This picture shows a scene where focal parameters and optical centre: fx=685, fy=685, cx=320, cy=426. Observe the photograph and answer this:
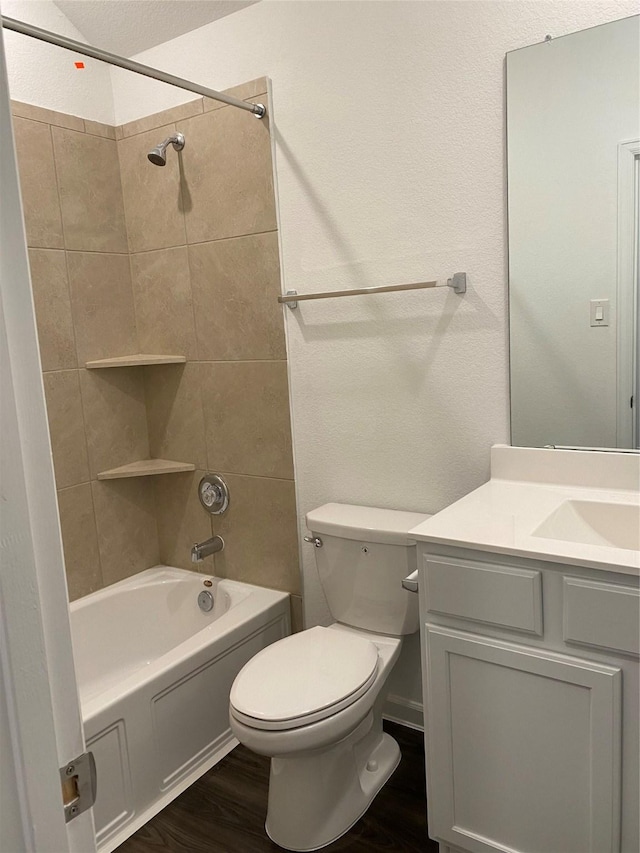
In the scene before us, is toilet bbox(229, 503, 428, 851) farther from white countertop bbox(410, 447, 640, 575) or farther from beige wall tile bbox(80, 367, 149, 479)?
beige wall tile bbox(80, 367, 149, 479)

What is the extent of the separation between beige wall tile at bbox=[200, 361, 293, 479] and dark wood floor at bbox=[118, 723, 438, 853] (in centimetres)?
100

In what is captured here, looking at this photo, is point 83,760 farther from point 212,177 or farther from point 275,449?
point 212,177

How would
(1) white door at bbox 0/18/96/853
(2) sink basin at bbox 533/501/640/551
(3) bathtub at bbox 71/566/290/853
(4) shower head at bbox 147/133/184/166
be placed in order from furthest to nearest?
(4) shower head at bbox 147/133/184/166
(3) bathtub at bbox 71/566/290/853
(2) sink basin at bbox 533/501/640/551
(1) white door at bbox 0/18/96/853

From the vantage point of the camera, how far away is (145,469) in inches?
105

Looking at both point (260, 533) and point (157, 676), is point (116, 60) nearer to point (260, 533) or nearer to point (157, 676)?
point (260, 533)

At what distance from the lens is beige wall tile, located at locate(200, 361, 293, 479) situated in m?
2.44

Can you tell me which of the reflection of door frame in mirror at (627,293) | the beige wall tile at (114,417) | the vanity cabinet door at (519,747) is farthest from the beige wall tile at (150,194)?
the vanity cabinet door at (519,747)

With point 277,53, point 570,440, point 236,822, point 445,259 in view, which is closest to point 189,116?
point 277,53

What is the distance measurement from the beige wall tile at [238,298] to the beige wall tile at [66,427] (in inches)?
19.5

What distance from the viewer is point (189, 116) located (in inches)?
96.1

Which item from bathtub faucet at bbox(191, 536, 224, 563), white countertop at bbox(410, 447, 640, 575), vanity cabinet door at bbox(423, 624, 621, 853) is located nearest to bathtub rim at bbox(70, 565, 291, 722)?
bathtub faucet at bbox(191, 536, 224, 563)

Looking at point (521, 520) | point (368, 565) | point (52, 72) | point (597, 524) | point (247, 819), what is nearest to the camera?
point (521, 520)

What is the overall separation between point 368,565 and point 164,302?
4.29ft

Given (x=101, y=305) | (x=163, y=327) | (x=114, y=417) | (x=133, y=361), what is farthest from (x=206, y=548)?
(x=101, y=305)
